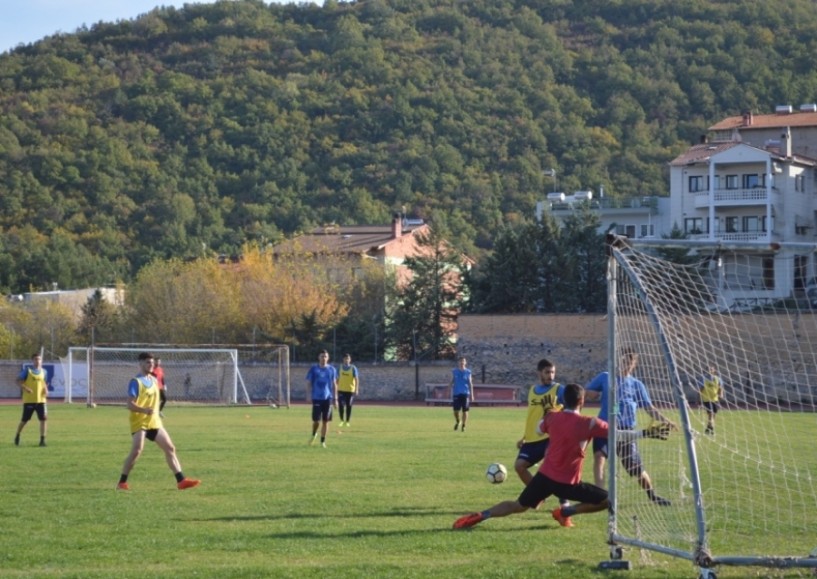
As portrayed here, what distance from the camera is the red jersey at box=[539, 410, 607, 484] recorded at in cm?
1170

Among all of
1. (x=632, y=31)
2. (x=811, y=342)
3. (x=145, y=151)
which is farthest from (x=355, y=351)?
(x=632, y=31)

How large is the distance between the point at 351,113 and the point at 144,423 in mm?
123473

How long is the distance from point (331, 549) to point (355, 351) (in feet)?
163

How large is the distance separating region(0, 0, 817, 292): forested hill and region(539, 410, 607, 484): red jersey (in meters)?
91.6

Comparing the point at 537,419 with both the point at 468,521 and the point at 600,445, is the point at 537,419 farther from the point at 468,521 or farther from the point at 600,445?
the point at 468,521

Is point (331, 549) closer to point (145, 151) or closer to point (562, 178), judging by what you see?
point (562, 178)

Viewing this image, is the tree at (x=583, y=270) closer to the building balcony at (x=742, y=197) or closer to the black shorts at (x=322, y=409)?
the building balcony at (x=742, y=197)

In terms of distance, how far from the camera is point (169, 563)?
35.7 feet

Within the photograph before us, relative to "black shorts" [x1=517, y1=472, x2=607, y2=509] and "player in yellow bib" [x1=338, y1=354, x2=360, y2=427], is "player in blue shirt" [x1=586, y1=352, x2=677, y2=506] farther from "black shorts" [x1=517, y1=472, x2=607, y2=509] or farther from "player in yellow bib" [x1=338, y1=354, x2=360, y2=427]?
"player in yellow bib" [x1=338, y1=354, x2=360, y2=427]

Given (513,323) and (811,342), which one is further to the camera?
(513,323)

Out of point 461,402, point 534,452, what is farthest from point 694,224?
point 534,452

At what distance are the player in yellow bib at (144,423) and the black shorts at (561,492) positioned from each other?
5.88 metres

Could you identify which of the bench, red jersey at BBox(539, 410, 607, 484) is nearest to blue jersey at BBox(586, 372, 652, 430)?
red jersey at BBox(539, 410, 607, 484)

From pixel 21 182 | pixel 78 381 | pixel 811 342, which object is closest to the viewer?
pixel 811 342
